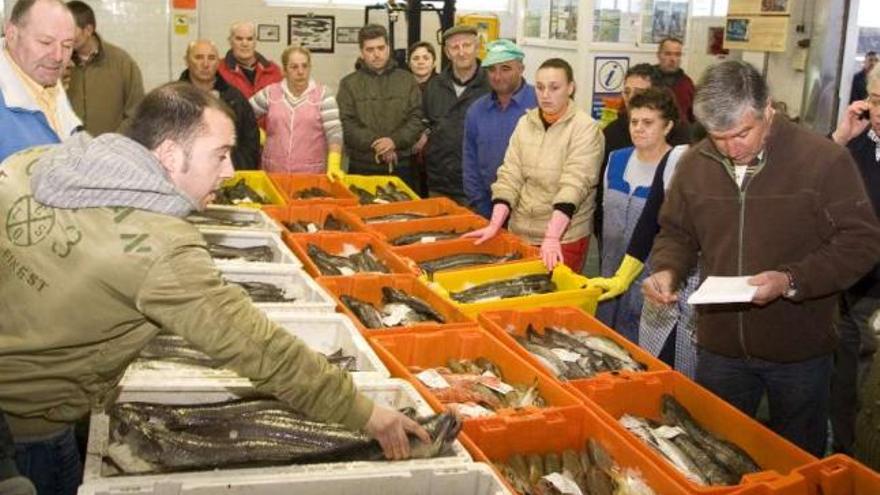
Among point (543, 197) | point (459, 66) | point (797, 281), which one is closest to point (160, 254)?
point (797, 281)

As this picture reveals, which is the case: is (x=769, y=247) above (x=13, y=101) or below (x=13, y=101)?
below

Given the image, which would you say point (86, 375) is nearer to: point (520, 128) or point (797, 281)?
point (797, 281)

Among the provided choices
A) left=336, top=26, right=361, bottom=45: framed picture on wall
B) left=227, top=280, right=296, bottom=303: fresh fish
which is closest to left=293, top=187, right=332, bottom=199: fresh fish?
left=227, top=280, right=296, bottom=303: fresh fish

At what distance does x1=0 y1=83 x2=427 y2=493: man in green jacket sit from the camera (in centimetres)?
189

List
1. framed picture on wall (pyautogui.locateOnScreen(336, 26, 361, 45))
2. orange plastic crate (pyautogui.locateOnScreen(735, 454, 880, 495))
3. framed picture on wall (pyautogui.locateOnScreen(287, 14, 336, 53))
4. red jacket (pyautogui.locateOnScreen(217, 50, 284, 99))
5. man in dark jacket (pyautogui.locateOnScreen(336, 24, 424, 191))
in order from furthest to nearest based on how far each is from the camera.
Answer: framed picture on wall (pyautogui.locateOnScreen(336, 26, 361, 45))
framed picture on wall (pyautogui.locateOnScreen(287, 14, 336, 53))
red jacket (pyautogui.locateOnScreen(217, 50, 284, 99))
man in dark jacket (pyautogui.locateOnScreen(336, 24, 424, 191))
orange plastic crate (pyautogui.locateOnScreen(735, 454, 880, 495))

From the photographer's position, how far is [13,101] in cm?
327

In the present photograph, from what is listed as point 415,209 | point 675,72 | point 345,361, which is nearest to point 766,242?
point 345,361

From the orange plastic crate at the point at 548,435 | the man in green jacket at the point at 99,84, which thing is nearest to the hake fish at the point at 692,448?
the orange plastic crate at the point at 548,435

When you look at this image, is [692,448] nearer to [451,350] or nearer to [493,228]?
[451,350]

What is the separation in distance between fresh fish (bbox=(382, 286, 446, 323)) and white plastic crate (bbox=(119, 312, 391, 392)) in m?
0.56

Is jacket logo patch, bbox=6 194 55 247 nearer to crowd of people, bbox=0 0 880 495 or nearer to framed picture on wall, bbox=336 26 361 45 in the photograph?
crowd of people, bbox=0 0 880 495

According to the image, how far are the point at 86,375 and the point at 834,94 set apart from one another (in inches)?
238

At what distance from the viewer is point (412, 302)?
400 centimetres

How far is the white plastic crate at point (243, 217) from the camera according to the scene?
486 cm
